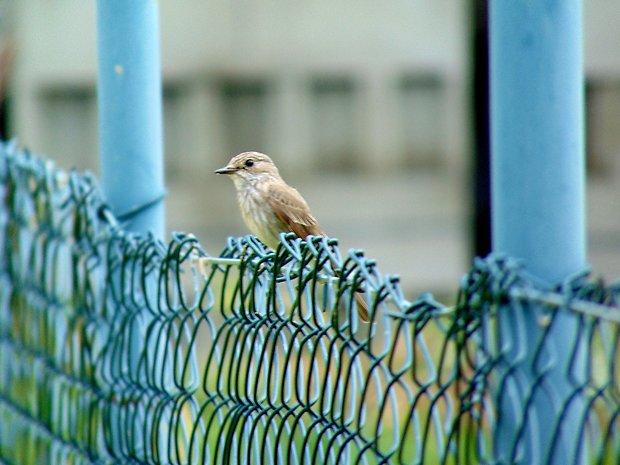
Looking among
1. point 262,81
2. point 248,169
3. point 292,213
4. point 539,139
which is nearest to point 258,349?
point 539,139

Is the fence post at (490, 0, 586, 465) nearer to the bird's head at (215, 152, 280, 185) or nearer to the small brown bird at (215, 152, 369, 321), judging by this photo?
the small brown bird at (215, 152, 369, 321)

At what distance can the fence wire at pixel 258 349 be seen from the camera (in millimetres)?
1584

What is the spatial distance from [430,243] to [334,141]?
3.87ft

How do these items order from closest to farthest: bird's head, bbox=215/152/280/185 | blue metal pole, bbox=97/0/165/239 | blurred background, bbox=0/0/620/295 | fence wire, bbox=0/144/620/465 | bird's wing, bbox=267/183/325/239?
1. fence wire, bbox=0/144/620/465
2. blue metal pole, bbox=97/0/165/239
3. bird's wing, bbox=267/183/325/239
4. bird's head, bbox=215/152/280/185
5. blurred background, bbox=0/0/620/295

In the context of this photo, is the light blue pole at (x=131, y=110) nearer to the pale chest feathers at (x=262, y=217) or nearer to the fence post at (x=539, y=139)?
the pale chest feathers at (x=262, y=217)

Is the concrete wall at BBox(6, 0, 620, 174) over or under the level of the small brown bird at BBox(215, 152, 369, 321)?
over

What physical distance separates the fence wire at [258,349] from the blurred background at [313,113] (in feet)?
14.0

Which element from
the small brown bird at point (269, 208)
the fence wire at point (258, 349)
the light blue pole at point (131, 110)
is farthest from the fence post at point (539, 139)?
the small brown bird at point (269, 208)

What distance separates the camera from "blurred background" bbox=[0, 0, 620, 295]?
9258 millimetres

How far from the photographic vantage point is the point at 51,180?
3701 mm

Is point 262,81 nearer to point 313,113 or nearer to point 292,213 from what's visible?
point 313,113

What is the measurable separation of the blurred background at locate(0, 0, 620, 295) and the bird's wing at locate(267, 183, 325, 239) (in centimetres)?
486

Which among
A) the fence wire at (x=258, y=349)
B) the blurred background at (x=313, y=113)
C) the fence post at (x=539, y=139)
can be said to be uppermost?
the blurred background at (x=313, y=113)

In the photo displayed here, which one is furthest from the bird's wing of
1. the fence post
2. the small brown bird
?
the fence post
